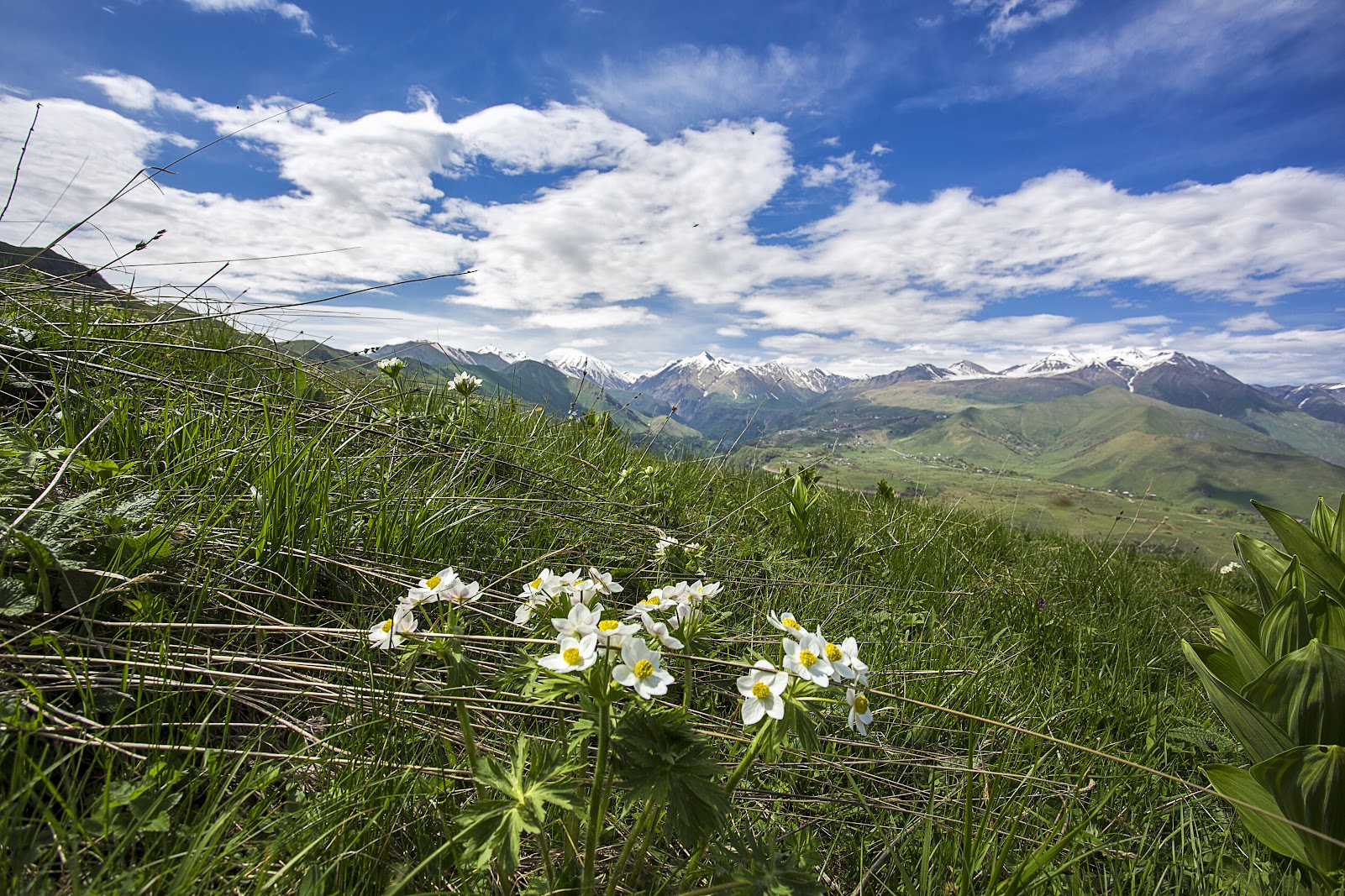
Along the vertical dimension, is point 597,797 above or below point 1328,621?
below

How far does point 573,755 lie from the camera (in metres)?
1.31

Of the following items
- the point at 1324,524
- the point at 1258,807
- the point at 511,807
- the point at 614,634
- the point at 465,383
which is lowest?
the point at 1258,807

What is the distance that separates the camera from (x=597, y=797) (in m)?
1.14

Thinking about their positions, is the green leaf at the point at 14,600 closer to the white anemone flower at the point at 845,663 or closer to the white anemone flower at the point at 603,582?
the white anemone flower at the point at 603,582

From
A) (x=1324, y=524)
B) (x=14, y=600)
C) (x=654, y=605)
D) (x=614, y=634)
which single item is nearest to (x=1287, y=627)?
(x=1324, y=524)

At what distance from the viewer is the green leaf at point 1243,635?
7.04 feet

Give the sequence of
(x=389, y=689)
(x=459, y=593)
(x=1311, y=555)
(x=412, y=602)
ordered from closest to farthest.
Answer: (x=412, y=602) < (x=459, y=593) < (x=389, y=689) < (x=1311, y=555)

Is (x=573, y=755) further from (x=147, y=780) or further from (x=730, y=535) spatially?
(x=730, y=535)

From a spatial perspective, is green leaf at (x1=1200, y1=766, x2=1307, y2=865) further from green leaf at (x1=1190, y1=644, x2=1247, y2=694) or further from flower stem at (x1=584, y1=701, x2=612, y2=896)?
flower stem at (x1=584, y1=701, x2=612, y2=896)

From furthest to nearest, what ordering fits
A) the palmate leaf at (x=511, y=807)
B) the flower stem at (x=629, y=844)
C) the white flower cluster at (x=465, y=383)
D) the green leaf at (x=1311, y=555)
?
the white flower cluster at (x=465, y=383) < the green leaf at (x=1311, y=555) < the flower stem at (x=629, y=844) < the palmate leaf at (x=511, y=807)

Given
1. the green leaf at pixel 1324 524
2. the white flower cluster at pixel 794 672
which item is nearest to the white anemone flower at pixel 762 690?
the white flower cluster at pixel 794 672

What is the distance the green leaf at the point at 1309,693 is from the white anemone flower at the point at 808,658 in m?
1.88

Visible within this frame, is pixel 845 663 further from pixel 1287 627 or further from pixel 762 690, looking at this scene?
pixel 1287 627

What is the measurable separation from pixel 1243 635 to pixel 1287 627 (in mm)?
179
